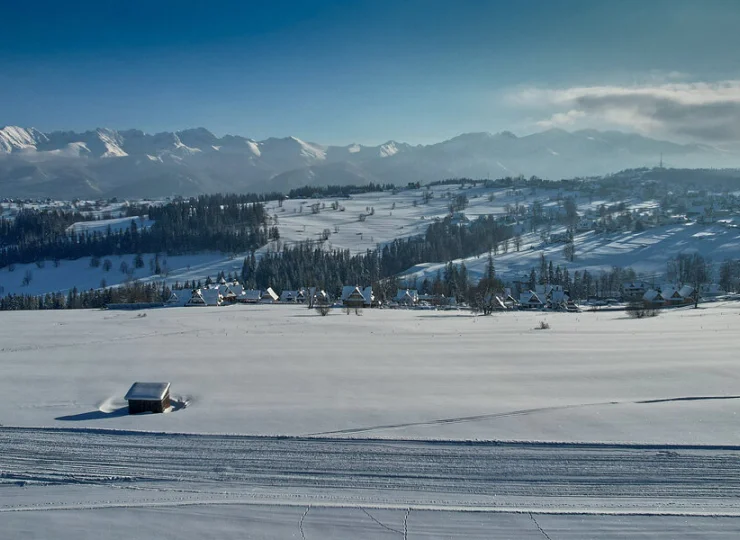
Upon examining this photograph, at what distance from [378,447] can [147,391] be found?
782 centimetres

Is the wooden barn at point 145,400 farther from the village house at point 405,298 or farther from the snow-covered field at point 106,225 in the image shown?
the snow-covered field at point 106,225

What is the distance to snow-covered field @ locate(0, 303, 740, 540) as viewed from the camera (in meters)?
10.4

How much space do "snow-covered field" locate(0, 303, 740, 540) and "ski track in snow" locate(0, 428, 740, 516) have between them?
0.17 ft

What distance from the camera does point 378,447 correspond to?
546 inches

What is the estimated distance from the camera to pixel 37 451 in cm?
1378

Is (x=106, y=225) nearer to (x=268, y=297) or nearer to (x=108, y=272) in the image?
(x=108, y=272)

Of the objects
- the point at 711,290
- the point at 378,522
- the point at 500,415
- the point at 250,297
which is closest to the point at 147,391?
the point at 378,522

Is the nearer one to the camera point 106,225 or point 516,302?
point 516,302

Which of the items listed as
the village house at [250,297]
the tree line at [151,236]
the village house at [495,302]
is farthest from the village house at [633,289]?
the tree line at [151,236]

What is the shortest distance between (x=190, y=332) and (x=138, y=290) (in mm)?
45561

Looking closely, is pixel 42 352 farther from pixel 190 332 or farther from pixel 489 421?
pixel 489 421

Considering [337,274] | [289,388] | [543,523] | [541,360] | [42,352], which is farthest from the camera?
[337,274]

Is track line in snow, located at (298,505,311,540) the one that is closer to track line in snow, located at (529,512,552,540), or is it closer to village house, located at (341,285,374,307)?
track line in snow, located at (529,512,552,540)

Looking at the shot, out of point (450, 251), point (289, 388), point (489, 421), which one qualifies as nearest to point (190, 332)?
point (289, 388)
